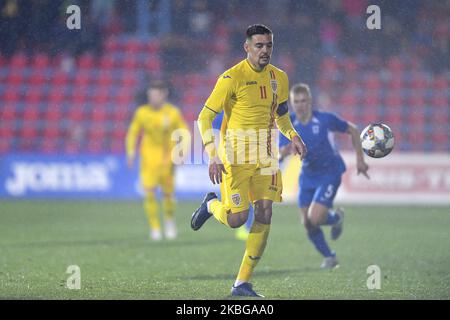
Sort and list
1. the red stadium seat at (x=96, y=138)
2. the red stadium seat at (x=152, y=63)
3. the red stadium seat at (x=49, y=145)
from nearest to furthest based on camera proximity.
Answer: the red stadium seat at (x=96, y=138) < the red stadium seat at (x=49, y=145) < the red stadium seat at (x=152, y=63)

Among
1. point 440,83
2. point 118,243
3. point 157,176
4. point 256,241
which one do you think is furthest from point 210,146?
point 440,83

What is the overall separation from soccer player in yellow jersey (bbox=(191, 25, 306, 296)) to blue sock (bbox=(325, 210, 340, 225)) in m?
2.67

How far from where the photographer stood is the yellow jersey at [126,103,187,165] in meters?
14.2

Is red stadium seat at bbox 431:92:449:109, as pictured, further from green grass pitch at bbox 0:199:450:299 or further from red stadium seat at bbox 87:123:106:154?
red stadium seat at bbox 87:123:106:154

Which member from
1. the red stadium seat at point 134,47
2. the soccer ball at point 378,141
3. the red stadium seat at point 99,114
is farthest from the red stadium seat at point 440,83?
the soccer ball at point 378,141

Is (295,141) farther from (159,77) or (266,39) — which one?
(159,77)

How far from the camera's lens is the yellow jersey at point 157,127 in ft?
46.8

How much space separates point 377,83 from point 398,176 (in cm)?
352

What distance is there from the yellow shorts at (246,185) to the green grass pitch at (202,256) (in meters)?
0.82

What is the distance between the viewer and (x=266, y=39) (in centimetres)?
779

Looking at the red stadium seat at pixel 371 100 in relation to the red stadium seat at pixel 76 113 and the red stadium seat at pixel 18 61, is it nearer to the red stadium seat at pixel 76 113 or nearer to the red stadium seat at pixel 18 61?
the red stadium seat at pixel 76 113

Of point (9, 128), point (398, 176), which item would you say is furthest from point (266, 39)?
point (9, 128)

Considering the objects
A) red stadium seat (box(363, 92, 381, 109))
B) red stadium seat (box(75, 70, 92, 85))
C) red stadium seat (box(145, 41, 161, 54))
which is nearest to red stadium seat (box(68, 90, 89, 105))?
red stadium seat (box(75, 70, 92, 85))
